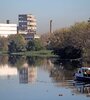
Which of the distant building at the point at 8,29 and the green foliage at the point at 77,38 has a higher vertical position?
the distant building at the point at 8,29

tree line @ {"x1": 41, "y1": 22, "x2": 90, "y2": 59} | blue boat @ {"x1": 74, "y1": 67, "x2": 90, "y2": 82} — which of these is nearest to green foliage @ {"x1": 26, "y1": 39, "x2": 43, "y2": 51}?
tree line @ {"x1": 41, "y1": 22, "x2": 90, "y2": 59}

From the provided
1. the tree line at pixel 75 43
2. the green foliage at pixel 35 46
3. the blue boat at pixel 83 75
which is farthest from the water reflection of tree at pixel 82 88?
the green foliage at pixel 35 46

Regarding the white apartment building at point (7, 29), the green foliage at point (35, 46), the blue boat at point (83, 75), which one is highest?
the white apartment building at point (7, 29)

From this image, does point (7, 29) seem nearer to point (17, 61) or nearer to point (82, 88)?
point (17, 61)

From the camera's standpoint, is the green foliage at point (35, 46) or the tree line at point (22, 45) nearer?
the green foliage at point (35, 46)

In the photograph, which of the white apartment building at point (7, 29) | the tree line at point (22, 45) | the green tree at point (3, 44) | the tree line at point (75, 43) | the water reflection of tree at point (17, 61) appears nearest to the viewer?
the water reflection of tree at point (17, 61)

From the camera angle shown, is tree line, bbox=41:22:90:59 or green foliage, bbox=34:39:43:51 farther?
green foliage, bbox=34:39:43:51

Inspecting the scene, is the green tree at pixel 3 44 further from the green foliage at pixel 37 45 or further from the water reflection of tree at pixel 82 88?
the water reflection of tree at pixel 82 88

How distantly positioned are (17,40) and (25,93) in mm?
93743

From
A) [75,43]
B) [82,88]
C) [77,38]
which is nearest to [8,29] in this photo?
[77,38]

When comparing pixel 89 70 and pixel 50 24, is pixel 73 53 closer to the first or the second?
pixel 89 70

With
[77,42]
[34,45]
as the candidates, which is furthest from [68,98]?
[34,45]

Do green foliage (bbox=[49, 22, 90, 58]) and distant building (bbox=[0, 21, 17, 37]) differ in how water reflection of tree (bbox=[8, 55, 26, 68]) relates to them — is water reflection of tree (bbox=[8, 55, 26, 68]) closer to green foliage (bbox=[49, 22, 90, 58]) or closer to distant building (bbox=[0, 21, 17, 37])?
green foliage (bbox=[49, 22, 90, 58])

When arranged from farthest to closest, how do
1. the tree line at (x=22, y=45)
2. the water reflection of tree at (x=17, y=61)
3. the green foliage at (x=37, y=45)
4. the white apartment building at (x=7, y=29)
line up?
the white apartment building at (x=7, y=29) < the tree line at (x=22, y=45) < the green foliage at (x=37, y=45) < the water reflection of tree at (x=17, y=61)
